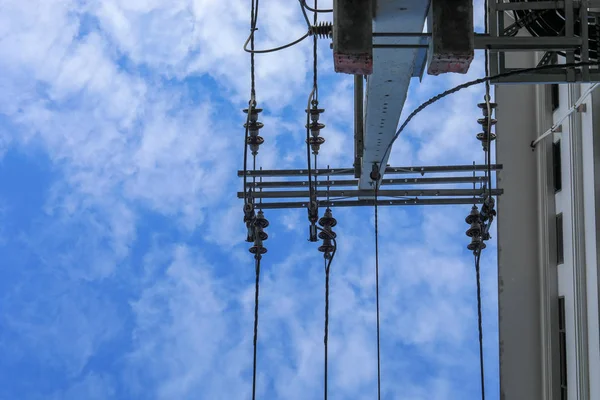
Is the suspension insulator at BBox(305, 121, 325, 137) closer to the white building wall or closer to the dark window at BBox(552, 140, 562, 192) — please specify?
the white building wall

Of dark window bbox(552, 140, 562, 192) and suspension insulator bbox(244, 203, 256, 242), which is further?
dark window bbox(552, 140, 562, 192)

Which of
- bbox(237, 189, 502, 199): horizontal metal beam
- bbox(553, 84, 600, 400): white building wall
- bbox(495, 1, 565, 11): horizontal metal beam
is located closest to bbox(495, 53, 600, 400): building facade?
bbox(553, 84, 600, 400): white building wall

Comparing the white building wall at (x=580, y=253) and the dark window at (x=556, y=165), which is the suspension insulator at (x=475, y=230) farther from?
the dark window at (x=556, y=165)

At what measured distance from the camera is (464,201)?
17031 millimetres

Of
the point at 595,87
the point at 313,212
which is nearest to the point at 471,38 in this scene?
the point at 313,212

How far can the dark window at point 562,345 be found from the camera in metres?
21.6

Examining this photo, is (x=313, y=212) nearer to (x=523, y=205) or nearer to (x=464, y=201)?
(x=464, y=201)

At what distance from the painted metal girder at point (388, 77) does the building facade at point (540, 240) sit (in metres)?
7.10

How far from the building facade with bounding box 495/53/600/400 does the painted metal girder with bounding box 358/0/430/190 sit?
710cm

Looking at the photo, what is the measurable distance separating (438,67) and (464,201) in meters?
7.65

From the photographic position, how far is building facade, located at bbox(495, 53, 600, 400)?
20.3m

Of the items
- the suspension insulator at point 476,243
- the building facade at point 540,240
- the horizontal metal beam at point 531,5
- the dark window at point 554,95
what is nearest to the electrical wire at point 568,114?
the building facade at point 540,240

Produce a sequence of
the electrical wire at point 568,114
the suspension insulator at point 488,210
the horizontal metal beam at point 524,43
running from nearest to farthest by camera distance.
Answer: the horizontal metal beam at point 524,43 → the suspension insulator at point 488,210 → the electrical wire at point 568,114

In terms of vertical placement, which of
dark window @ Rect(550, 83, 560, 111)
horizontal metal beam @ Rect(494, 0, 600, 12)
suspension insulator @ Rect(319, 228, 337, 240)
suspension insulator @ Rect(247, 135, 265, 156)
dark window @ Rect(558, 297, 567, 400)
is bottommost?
dark window @ Rect(558, 297, 567, 400)
